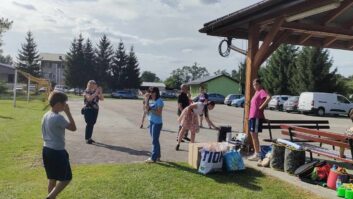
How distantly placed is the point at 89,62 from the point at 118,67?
5.49 metres

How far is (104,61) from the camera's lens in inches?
3147

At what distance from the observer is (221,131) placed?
11.2 metres

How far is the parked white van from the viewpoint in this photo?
35.3 metres

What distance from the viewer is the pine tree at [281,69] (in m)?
55.8

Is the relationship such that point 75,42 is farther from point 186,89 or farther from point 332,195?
point 332,195

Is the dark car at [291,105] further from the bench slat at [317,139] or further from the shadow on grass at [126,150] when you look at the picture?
the shadow on grass at [126,150]

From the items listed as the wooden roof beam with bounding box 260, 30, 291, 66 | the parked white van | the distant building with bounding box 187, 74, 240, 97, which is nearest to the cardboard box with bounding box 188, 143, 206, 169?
the wooden roof beam with bounding box 260, 30, 291, 66

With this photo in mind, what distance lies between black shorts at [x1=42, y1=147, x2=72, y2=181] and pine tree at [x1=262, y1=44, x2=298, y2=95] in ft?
170

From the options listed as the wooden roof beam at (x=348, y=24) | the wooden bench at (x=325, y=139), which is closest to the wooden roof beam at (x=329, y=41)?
the wooden roof beam at (x=348, y=24)

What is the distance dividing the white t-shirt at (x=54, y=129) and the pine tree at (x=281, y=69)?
51824mm

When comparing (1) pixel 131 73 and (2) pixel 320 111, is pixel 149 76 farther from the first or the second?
(2) pixel 320 111

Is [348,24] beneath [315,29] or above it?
above

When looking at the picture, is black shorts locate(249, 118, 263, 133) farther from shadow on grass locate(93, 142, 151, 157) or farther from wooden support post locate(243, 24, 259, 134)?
shadow on grass locate(93, 142, 151, 157)

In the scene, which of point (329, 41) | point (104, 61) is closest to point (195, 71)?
point (104, 61)
